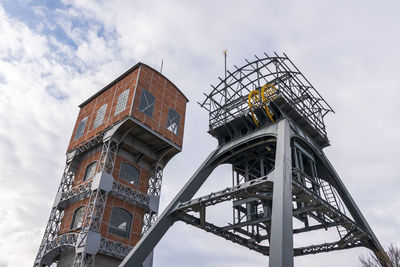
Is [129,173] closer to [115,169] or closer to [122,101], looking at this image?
[115,169]

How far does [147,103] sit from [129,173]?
600 cm

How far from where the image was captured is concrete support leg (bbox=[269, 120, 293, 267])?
35.2 ft

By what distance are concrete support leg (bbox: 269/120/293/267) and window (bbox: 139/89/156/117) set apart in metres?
14.8

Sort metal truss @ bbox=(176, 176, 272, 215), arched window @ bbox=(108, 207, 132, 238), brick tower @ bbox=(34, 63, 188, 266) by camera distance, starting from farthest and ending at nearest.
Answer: arched window @ bbox=(108, 207, 132, 238), brick tower @ bbox=(34, 63, 188, 266), metal truss @ bbox=(176, 176, 272, 215)

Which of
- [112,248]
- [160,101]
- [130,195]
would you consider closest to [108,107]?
[160,101]

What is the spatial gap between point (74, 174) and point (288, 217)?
21790mm

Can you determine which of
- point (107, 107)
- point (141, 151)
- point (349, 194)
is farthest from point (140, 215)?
point (349, 194)

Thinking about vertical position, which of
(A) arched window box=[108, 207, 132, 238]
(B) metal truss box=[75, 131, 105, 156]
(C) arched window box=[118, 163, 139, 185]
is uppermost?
(B) metal truss box=[75, 131, 105, 156]

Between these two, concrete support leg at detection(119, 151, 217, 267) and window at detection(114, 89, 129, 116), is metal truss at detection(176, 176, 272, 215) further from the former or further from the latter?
window at detection(114, 89, 129, 116)

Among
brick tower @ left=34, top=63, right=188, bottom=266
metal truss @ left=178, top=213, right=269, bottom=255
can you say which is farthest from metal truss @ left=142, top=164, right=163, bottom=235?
metal truss @ left=178, top=213, right=269, bottom=255

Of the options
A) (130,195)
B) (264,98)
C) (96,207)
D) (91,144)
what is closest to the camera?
(264,98)

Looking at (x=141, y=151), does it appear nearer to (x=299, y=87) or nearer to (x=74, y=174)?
(x=74, y=174)

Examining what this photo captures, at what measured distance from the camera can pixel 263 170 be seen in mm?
18797

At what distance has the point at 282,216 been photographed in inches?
458
